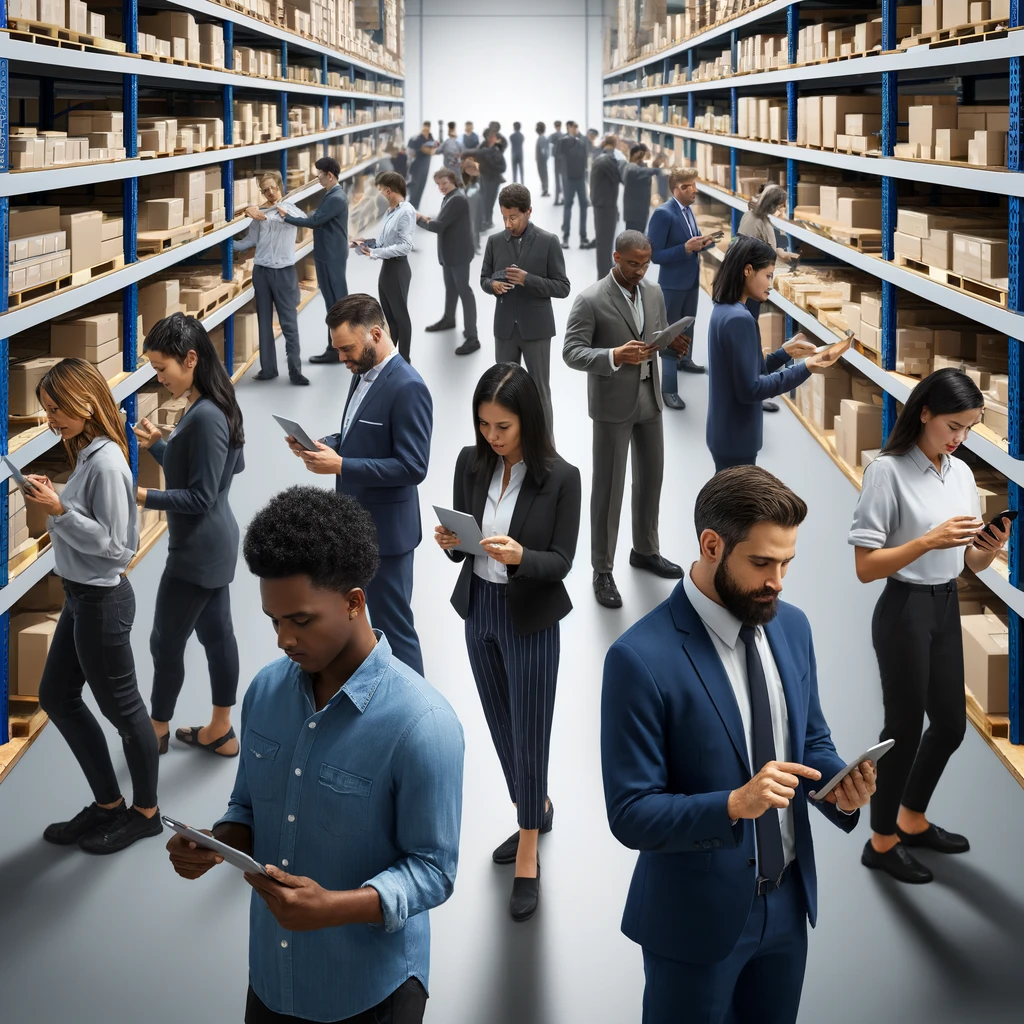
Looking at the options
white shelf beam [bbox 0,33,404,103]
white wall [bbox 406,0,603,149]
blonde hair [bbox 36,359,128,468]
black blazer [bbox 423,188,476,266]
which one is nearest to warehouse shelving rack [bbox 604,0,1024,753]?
black blazer [bbox 423,188,476,266]

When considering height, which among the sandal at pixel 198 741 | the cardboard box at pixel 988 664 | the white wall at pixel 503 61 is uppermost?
the white wall at pixel 503 61

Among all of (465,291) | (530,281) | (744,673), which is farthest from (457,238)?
(744,673)

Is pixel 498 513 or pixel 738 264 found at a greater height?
pixel 738 264

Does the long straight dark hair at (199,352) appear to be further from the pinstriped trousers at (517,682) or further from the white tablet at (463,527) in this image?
the pinstriped trousers at (517,682)

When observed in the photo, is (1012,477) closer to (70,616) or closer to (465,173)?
(70,616)

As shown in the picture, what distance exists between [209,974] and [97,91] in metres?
7.98

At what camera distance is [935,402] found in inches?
155

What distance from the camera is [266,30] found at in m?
11.4

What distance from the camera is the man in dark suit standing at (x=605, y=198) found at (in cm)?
1379

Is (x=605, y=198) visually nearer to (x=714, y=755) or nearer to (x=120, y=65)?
(x=120, y=65)

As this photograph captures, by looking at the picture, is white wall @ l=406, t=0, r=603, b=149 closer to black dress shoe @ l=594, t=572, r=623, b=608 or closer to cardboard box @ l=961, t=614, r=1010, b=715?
black dress shoe @ l=594, t=572, r=623, b=608

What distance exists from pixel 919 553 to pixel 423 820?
2.27 metres

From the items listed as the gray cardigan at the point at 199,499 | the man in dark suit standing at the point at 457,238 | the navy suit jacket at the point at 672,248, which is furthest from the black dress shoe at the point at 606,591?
the man in dark suit standing at the point at 457,238

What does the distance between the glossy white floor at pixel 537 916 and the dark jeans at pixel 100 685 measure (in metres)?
0.31
